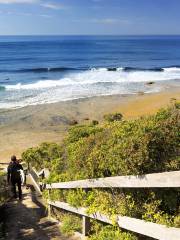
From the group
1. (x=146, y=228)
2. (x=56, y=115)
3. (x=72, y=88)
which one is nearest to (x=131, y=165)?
(x=146, y=228)

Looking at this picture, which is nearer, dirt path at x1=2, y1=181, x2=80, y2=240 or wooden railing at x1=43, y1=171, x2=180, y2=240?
wooden railing at x1=43, y1=171, x2=180, y2=240

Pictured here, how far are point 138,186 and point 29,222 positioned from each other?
4528 millimetres

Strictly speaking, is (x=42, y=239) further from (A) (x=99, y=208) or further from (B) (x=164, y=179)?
(B) (x=164, y=179)

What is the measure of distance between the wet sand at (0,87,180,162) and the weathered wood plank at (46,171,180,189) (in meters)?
15.0

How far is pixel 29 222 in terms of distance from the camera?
917 centimetres

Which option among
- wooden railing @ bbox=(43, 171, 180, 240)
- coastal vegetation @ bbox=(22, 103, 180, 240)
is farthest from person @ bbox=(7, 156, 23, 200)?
→ coastal vegetation @ bbox=(22, 103, 180, 240)

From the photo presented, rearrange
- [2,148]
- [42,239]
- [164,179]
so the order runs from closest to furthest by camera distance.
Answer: [164,179] < [42,239] < [2,148]

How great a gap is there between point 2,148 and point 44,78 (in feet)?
111

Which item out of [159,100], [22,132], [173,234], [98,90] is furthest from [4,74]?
[173,234]

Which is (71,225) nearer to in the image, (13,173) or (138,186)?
(138,186)

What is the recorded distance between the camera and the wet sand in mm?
24523

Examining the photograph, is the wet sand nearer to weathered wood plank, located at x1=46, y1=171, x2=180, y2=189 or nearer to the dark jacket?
the dark jacket

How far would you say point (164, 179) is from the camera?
15.5ft

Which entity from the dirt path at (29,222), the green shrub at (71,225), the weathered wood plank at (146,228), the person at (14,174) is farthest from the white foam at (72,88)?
the weathered wood plank at (146,228)
